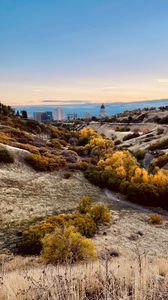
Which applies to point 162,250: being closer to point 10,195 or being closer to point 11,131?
point 10,195

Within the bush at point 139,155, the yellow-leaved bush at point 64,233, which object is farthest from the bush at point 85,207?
the bush at point 139,155

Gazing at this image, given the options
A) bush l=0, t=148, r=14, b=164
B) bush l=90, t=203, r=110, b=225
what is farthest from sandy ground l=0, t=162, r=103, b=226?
bush l=90, t=203, r=110, b=225

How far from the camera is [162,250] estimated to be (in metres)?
21.2

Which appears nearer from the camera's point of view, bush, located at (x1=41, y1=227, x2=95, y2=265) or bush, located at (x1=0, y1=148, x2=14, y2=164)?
bush, located at (x1=41, y1=227, x2=95, y2=265)

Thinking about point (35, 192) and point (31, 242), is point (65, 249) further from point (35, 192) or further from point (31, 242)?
point (35, 192)

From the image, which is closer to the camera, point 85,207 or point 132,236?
point 132,236

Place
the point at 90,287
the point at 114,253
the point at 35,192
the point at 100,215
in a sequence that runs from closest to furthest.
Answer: the point at 90,287 → the point at 114,253 → the point at 100,215 → the point at 35,192

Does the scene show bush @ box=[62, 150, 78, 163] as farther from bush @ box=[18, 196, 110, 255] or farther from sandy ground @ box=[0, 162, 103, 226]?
bush @ box=[18, 196, 110, 255]

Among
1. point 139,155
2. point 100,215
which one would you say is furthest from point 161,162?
point 100,215

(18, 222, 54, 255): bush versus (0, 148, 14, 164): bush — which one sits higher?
(0, 148, 14, 164): bush

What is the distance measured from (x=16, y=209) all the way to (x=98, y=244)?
8820mm

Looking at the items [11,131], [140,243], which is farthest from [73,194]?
[11,131]

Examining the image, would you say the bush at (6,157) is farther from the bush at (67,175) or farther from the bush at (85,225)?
the bush at (85,225)

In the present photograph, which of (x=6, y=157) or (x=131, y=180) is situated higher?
(x=6, y=157)
